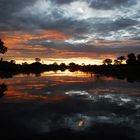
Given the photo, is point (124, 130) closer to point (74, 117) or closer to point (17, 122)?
point (74, 117)

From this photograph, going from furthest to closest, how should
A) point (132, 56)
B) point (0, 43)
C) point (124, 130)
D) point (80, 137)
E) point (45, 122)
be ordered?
1. point (132, 56)
2. point (0, 43)
3. point (45, 122)
4. point (124, 130)
5. point (80, 137)

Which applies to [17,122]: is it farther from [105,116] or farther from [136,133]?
[136,133]

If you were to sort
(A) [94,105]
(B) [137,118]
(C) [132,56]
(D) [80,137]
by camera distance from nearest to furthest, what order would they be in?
(D) [80,137] < (B) [137,118] < (A) [94,105] < (C) [132,56]

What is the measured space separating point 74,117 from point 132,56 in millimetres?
153036

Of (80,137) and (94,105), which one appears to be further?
(94,105)

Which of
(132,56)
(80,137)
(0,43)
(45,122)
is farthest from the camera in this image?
(132,56)

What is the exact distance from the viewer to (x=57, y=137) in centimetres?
1376

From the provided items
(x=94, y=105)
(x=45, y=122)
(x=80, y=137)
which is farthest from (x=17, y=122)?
(x=94, y=105)

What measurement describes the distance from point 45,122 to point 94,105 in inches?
330

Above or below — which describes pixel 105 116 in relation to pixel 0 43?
below

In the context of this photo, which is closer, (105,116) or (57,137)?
(57,137)

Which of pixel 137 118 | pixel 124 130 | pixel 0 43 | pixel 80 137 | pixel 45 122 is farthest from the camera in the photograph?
pixel 0 43

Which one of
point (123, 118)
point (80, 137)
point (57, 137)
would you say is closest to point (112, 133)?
point (80, 137)

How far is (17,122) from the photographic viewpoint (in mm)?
17234
